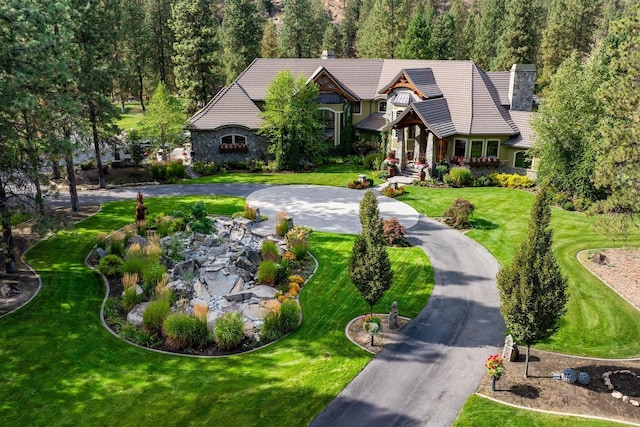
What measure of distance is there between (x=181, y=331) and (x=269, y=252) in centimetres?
723

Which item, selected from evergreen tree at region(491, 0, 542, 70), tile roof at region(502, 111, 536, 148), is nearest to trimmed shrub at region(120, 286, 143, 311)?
tile roof at region(502, 111, 536, 148)

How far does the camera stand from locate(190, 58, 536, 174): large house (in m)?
39.8

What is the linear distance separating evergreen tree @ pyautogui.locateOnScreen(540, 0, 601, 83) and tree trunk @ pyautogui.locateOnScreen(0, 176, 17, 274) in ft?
197

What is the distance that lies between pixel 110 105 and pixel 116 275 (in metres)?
14.8

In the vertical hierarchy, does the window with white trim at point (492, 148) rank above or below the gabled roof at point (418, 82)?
below

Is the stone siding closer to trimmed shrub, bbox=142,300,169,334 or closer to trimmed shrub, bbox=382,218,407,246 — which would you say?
trimmed shrub, bbox=382,218,407,246

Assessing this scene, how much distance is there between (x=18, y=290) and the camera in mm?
20812

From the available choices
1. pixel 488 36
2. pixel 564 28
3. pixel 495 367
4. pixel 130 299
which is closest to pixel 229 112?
pixel 130 299

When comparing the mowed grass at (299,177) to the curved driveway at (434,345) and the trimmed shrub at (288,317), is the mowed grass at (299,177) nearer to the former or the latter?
the curved driveway at (434,345)

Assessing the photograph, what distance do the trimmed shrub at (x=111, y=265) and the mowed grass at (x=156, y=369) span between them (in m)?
0.45

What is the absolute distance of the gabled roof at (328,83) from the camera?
45938mm

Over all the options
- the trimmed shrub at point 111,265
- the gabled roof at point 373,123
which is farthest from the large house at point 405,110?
the trimmed shrub at point 111,265

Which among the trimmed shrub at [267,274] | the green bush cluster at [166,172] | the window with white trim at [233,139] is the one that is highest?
the window with white trim at [233,139]

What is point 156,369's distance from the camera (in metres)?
16.3
